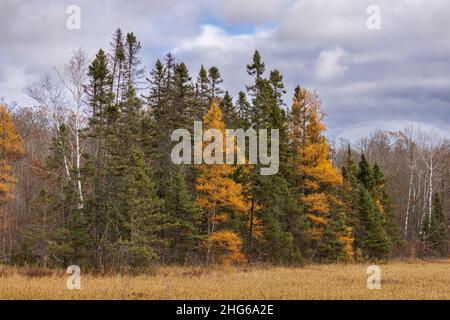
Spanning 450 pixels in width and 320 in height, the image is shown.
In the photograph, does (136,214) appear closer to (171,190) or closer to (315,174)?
(171,190)

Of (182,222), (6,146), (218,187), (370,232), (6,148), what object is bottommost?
(370,232)

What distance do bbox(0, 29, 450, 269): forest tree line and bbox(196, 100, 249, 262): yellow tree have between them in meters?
0.09

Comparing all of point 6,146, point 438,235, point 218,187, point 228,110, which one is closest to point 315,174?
point 218,187

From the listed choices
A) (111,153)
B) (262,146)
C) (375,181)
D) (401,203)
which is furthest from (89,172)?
(401,203)

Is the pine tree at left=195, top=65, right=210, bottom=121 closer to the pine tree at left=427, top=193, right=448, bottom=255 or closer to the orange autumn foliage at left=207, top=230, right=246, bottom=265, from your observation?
the orange autumn foliage at left=207, top=230, right=246, bottom=265

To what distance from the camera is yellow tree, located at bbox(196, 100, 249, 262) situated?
29297 millimetres

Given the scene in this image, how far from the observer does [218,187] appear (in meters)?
29.9

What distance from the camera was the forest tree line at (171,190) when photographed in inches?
985

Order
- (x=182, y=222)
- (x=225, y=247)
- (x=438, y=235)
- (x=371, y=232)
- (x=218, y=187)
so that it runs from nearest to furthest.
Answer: (x=218, y=187) → (x=225, y=247) → (x=182, y=222) → (x=371, y=232) → (x=438, y=235)

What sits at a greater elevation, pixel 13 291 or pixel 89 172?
pixel 89 172

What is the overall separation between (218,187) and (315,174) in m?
8.42
